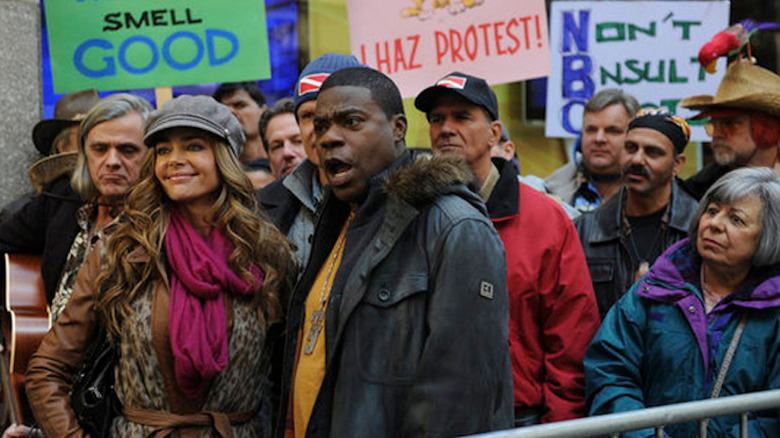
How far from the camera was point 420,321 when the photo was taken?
9.02 feet

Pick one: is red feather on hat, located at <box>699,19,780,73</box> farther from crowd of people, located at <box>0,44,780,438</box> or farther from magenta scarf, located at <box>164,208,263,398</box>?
magenta scarf, located at <box>164,208,263,398</box>

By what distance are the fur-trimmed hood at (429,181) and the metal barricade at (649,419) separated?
0.73 metres

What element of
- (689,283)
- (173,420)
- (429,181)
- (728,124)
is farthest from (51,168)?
(728,124)

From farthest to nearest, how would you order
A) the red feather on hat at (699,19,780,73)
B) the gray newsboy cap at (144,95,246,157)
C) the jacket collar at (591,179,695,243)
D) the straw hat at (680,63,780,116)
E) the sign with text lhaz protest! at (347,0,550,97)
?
the sign with text lhaz protest! at (347,0,550,97) → the red feather on hat at (699,19,780,73) → the straw hat at (680,63,780,116) → the jacket collar at (591,179,695,243) → the gray newsboy cap at (144,95,246,157)

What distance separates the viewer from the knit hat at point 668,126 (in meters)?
4.91

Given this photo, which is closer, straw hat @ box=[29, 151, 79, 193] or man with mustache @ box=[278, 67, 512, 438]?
man with mustache @ box=[278, 67, 512, 438]

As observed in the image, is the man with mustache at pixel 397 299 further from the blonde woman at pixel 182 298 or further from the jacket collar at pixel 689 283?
the jacket collar at pixel 689 283

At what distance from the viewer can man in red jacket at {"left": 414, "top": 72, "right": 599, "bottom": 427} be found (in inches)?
149

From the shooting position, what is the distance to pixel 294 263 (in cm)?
363

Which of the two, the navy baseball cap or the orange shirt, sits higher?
the navy baseball cap

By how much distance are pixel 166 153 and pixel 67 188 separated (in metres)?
1.22

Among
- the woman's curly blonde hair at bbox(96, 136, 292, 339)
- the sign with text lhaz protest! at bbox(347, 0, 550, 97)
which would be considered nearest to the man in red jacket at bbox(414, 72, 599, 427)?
the woman's curly blonde hair at bbox(96, 136, 292, 339)

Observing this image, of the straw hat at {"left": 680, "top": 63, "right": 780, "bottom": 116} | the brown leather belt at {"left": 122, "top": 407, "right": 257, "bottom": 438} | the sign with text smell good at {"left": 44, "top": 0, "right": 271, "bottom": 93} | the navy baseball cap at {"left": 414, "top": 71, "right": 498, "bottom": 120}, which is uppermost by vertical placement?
the sign with text smell good at {"left": 44, "top": 0, "right": 271, "bottom": 93}

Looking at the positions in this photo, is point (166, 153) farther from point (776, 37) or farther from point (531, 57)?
point (776, 37)
